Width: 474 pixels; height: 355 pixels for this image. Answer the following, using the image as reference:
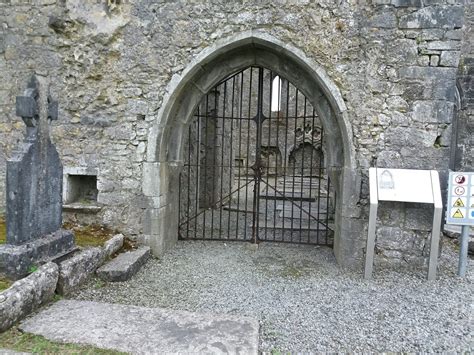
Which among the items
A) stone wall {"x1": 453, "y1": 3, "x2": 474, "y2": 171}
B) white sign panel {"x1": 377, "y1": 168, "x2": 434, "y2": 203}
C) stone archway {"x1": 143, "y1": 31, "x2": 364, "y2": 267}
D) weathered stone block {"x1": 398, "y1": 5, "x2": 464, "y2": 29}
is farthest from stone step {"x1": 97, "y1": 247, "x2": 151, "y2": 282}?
stone wall {"x1": 453, "y1": 3, "x2": 474, "y2": 171}

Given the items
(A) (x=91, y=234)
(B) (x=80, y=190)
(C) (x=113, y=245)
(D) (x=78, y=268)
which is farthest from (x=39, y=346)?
(B) (x=80, y=190)

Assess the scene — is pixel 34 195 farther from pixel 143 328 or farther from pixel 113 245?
pixel 143 328

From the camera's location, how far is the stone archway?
3957mm

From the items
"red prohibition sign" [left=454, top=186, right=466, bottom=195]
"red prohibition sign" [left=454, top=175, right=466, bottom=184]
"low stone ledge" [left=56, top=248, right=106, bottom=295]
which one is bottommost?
"low stone ledge" [left=56, top=248, right=106, bottom=295]

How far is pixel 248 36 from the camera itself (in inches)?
156

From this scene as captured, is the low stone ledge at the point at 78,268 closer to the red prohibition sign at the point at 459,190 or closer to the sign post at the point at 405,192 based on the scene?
the sign post at the point at 405,192

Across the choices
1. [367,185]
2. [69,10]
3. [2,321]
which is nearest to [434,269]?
[367,185]

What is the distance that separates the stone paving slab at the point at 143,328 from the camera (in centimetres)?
221

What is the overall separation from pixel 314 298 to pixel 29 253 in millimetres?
2550

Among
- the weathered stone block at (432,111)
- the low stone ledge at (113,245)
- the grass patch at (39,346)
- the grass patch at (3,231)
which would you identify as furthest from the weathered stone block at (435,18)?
the grass patch at (3,231)

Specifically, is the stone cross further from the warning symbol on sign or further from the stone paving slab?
the warning symbol on sign

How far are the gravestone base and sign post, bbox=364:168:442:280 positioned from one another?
312 centimetres

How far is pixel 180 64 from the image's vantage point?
13.5ft

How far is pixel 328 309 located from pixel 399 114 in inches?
90.2
